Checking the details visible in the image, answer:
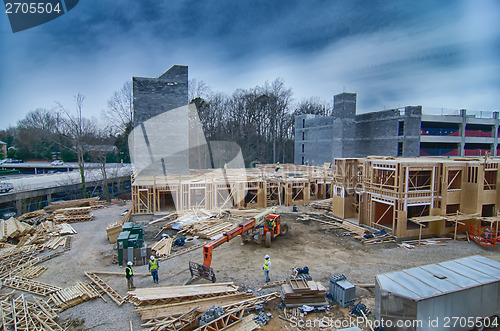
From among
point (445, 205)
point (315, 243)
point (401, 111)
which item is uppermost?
point (401, 111)

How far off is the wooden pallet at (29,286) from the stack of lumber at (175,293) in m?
A: 3.56

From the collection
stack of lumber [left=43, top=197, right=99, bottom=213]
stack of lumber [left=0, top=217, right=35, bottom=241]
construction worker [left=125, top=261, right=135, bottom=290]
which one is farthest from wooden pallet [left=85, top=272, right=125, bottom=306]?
stack of lumber [left=43, top=197, right=99, bottom=213]

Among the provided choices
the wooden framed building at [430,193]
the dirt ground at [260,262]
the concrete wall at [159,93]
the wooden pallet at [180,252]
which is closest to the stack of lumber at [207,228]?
the wooden pallet at [180,252]

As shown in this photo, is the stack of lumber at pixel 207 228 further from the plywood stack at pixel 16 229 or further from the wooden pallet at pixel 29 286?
the plywood stack at pixel 16 229

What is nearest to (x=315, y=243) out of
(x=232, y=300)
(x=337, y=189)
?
(x=337, y=189)

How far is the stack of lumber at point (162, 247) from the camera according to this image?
1478cm

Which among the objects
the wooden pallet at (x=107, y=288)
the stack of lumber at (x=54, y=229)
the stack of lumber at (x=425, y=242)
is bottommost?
the stack of lumber at (x=425, y=242)

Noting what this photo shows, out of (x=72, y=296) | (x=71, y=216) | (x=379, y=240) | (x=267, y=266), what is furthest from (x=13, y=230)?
(x=379, y=240)

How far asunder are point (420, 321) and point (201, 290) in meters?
7.00

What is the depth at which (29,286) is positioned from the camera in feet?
36.8

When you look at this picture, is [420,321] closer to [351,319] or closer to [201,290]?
[351,319]

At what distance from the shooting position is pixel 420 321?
7590mm

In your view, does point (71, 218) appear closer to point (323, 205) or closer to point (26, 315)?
point (26, 315)

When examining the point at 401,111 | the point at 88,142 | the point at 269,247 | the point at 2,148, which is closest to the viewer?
the point at 269,247
